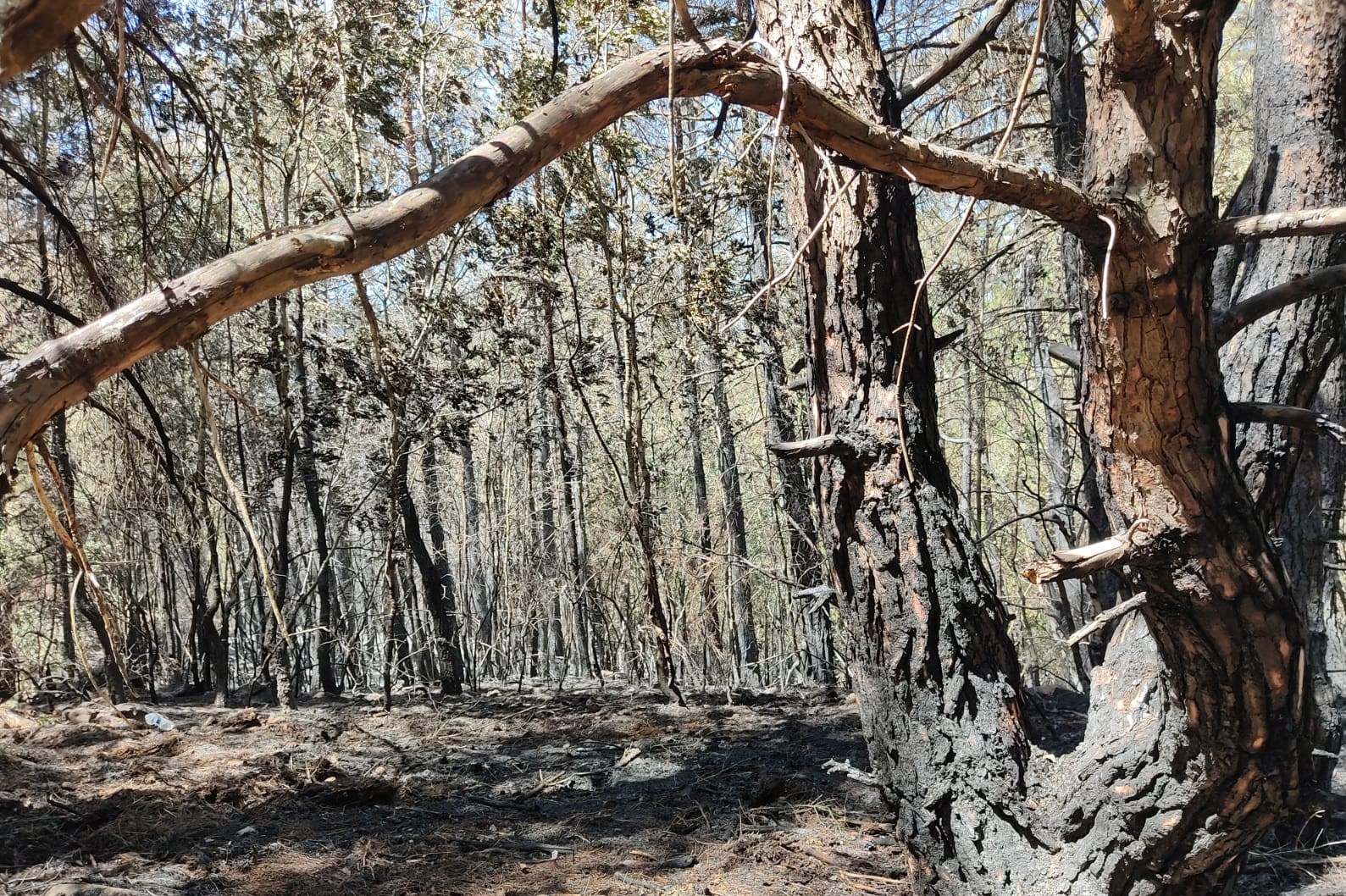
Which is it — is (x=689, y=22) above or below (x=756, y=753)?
above

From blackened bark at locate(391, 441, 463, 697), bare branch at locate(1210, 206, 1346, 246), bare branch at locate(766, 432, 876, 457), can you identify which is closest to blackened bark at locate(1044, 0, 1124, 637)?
bare branch at locate(766, 432, 876, 457)

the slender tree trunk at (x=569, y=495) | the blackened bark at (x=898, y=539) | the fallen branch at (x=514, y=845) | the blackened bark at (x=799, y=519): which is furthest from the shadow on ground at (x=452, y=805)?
the slender tree trunk at (x=569, y=495)

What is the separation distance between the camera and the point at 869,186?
2.44 m

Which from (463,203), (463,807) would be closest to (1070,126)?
(463,203)

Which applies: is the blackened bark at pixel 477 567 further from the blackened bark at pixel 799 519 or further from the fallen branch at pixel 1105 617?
the fallen branch at pixel 1105 617

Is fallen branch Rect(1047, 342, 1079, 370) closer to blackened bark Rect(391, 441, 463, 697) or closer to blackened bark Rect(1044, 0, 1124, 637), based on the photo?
blackened bark Rect(1044, 0, 1124, 637)

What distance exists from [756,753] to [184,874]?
272 centimetres

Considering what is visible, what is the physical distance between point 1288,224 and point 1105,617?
2.51 ft

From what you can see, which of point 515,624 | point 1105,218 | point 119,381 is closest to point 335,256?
point 1105,218

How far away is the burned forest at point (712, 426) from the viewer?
1.61 metres

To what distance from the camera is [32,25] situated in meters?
0.83

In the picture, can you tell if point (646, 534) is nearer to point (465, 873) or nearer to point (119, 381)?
point (465, 873)

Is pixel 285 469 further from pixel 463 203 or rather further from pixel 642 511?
pixel 463 203

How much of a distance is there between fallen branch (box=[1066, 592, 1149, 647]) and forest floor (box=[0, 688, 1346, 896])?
1061 mm
